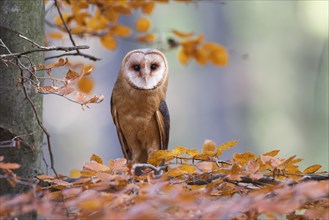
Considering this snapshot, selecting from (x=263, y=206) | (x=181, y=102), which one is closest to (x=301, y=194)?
(x=263, y=206)

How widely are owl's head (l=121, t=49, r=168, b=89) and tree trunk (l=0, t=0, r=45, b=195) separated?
0.68 m

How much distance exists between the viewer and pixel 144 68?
283 cm

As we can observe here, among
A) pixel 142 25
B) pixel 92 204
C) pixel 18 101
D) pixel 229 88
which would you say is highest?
pixel 142 25

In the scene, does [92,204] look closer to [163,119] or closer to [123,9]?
[123,9]

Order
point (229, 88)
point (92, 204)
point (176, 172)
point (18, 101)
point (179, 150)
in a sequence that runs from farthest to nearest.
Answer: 1. point (229, 88)
2. point (18, 101)
3. point (179, 150)
4. point (176, 172)
5. point (92, 204)

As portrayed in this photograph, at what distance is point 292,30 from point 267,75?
3.44ft

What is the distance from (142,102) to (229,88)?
32.1 feet

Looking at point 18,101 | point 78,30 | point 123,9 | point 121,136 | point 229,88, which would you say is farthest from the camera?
point 229,88

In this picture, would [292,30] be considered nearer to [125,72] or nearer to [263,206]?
[125,72]

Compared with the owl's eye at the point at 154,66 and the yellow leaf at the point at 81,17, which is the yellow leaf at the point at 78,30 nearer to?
the yellow leaf at the point at 81,17

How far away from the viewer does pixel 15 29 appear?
218 cm

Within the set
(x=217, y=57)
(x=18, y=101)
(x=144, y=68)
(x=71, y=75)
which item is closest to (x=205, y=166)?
(x=71, y=75)

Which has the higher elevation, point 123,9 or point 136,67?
point 123,9

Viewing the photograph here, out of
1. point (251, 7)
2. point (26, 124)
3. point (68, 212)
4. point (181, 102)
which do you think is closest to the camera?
point (68, 212)
